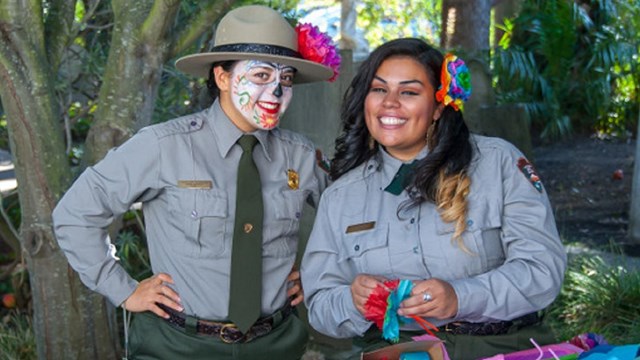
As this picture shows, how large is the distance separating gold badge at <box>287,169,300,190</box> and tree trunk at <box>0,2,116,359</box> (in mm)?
1596

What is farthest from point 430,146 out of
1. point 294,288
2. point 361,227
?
point 294,288

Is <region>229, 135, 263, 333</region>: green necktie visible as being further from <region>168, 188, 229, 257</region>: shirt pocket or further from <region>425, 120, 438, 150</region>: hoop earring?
<region>425, 120, 438, 150</region>: hoop earring

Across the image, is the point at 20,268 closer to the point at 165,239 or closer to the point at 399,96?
the point at 165,239

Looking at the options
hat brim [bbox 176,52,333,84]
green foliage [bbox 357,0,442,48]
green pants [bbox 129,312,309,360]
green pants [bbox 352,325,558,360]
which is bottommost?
green pants [bbox 129,312,309,360]

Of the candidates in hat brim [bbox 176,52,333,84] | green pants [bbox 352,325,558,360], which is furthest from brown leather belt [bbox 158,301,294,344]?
hat brim [bbox 176,52,333,84]

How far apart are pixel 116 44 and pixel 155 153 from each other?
123 cm

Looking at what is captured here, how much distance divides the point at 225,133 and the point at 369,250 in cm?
72

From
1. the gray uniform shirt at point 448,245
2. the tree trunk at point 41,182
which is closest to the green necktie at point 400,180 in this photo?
the gray uniform shirt at point 448,245

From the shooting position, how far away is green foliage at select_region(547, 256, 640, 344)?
579 centimetres

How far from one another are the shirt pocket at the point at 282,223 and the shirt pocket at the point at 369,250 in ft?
1.03

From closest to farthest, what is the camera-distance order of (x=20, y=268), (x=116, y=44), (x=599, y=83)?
(x=116, y=44), (x=20, y=268), (x=599, y=83)

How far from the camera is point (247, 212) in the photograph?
3.62 metres

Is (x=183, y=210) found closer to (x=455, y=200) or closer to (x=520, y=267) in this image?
(x=455, y=200)

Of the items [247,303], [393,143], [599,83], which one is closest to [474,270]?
[393,143]
